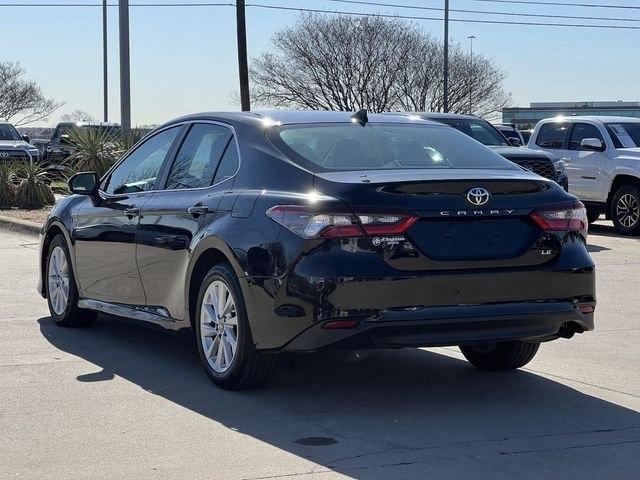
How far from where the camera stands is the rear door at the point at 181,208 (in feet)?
22.4

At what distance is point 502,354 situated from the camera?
7.17m

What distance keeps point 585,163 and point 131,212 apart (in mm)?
11803

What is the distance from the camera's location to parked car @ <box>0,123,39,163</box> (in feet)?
89.6

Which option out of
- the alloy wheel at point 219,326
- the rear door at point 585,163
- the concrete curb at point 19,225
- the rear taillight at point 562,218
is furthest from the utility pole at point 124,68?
the rear taillight at point 562,218

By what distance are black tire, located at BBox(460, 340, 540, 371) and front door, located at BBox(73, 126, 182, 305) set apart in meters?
2.18

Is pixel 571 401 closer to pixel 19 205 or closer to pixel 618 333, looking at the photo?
pixel 618 333

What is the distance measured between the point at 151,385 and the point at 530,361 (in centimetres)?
244

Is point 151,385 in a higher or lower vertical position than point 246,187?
lower

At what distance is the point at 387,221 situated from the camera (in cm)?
586

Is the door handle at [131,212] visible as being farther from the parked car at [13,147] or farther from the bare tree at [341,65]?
the bare tree at [341,65]

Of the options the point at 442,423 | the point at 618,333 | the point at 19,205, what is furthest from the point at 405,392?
the point at 19,205

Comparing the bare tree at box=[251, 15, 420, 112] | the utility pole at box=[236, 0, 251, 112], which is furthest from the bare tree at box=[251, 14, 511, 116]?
the utility pole at box=[236, 0, 251, 112]

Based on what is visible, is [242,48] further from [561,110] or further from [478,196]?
[561,110]

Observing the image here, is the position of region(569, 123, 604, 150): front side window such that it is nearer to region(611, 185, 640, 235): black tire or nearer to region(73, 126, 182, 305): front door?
region(611, 185, 640, 235): black tire
